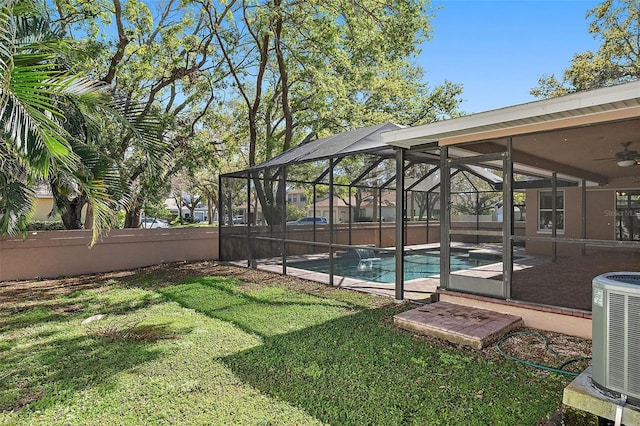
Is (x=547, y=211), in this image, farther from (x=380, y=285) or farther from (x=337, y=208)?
(x=380, y=285)

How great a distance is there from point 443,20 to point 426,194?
5585 mm

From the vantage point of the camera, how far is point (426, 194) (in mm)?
12758

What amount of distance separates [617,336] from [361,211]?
10081 millimetres

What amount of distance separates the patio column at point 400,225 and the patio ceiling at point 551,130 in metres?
0.32

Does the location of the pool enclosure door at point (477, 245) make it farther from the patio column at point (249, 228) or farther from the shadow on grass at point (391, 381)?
the patio column at point (249, 228)

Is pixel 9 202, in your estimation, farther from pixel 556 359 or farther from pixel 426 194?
pixel 426 194

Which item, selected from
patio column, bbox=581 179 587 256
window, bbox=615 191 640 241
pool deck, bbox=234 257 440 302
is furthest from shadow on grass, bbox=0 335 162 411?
window, bbox=615 191 640 241

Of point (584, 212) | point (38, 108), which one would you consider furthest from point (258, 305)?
point (584, 212)

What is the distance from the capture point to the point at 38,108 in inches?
136

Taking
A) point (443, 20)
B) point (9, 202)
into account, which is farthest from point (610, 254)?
point (9, 202)

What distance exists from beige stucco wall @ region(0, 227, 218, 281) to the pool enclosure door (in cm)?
734

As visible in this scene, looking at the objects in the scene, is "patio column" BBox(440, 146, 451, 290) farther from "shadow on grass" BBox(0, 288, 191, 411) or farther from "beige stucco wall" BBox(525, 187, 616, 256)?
"beige stucco wall" BBox(525, 187, 616, 256)

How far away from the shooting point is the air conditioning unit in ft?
6.65

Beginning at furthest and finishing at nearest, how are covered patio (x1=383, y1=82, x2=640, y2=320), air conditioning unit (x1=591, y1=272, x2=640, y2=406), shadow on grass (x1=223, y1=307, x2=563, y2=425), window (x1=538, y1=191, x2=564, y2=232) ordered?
window (x1=538, y1=191, x2=564, y2=232) < covered patio (x1=383, y1=82, x2=640, y2=320) < shadow on grass (x1=223, y1=307, x2=563, y2=425) < air conditioning unit (x1=591, y1=272, x2=640, y2=406)
